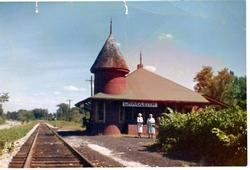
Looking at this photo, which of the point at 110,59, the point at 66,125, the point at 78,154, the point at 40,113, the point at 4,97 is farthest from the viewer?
the point at 66,125

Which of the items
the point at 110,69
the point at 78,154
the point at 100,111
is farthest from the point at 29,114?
the point at 110,69

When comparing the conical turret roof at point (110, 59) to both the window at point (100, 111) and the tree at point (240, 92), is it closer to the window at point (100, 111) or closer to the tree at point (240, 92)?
the window at point (100, 111)

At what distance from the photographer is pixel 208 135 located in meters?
7.50

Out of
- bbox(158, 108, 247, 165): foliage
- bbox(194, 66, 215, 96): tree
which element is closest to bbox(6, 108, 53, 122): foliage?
bbox(158, 108, 247, 165): foliage

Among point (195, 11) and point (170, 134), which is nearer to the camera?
point (195, 11)

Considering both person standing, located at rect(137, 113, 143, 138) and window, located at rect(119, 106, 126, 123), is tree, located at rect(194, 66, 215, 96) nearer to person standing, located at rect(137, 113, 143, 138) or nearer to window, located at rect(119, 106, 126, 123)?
person standing, located at rect(137, 113, 143, 138)

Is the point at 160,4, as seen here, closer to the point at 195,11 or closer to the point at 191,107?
the point at 195,11

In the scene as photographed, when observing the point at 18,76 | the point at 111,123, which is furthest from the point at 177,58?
the point at 18,76

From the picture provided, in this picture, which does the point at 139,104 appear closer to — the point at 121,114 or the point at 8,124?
the point at 121,114

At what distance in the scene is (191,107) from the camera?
7879mm

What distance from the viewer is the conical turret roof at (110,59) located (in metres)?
7.38

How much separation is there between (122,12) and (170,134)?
6.23ft

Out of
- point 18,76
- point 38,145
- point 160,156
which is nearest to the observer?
point 18,76

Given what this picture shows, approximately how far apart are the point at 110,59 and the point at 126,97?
59 cm
